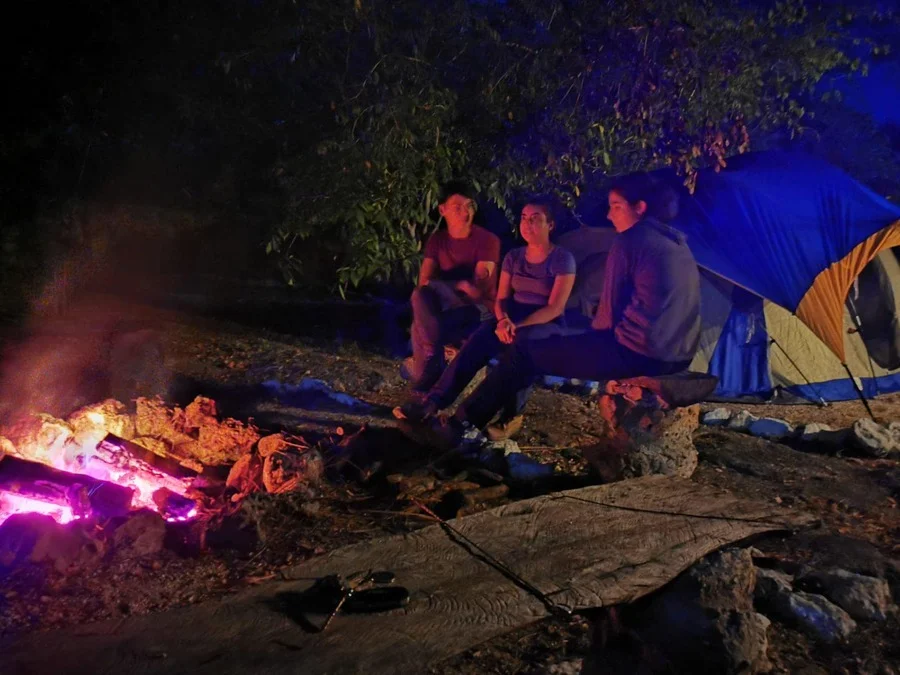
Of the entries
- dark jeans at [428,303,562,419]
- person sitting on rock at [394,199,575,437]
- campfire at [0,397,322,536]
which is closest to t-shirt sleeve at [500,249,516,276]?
person sitting on rock at [394,199,575,437]

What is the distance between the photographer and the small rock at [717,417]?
730cm

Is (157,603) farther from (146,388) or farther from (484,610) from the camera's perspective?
(146,388)

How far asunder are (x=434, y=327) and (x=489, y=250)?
805mm

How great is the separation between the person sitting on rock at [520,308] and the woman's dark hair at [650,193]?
2.17 ft

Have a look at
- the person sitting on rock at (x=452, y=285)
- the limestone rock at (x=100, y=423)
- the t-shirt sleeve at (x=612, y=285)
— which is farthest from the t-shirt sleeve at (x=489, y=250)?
the limestone rock at (x=100, y=423)

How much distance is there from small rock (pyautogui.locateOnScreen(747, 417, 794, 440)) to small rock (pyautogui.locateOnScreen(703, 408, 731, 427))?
0.26m

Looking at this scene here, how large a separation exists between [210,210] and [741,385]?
6.56 metres

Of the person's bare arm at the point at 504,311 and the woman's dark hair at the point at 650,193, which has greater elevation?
the woman's dark hair at the point at 650,193

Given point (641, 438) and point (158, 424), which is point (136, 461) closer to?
point (158, 424)

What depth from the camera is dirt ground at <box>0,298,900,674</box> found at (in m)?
3.37

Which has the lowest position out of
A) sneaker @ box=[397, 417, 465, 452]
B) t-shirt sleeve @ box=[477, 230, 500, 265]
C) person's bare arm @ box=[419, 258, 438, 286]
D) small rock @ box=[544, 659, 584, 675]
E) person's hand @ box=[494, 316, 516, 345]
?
small rock @ box=[544, 659, 584, 675]

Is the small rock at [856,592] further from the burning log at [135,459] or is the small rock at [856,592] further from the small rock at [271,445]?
the burning log at [135,459]

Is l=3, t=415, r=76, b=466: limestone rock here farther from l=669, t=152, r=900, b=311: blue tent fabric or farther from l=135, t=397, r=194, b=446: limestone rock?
l=669, t=152, r=900, b=311: blue tent fabric

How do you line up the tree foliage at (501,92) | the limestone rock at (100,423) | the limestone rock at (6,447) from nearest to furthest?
the limestone rock at (6,447) < the limestone rock at (100,423) < the tree foliage at (501,92)
